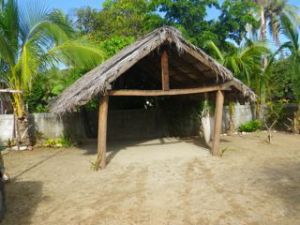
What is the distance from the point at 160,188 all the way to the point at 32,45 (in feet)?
23.9

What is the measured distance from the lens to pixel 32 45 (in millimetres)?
12234

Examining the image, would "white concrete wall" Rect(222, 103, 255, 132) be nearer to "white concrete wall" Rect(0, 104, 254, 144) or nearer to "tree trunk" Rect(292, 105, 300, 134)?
"white concrete wall" Rect(0, 104, 254, 144)

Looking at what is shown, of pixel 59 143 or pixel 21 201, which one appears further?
pixel 59 143

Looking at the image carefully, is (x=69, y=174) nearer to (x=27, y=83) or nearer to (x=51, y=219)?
(x=51, y=219)

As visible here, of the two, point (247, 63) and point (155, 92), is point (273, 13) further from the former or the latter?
point (155, 92)

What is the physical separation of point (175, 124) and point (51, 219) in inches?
418

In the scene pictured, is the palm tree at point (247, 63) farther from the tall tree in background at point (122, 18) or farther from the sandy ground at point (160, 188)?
the tall tree in background at point (122, 18)

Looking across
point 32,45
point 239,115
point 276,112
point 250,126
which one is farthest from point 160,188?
point 239,115

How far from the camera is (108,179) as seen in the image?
801cm

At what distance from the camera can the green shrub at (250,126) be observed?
1661cm

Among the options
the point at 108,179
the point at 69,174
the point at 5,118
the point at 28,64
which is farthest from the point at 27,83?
the point at 108,179

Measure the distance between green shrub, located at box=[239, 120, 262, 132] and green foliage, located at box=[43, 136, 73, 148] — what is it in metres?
7.34

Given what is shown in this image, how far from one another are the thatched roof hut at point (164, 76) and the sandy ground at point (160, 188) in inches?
42.5

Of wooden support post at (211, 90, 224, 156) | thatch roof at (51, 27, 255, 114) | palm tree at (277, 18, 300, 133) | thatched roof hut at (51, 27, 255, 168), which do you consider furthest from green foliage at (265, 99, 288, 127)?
wooden support post at (211, 90, 224, 156)
